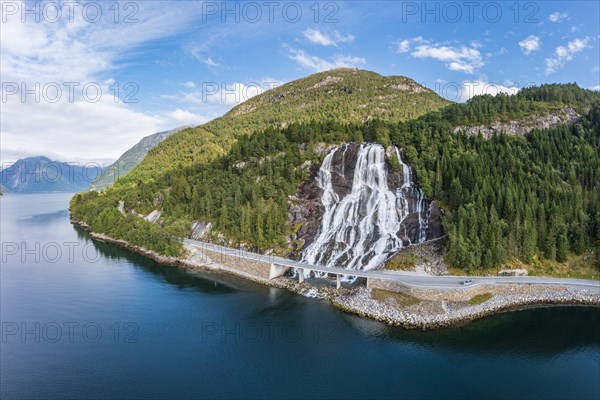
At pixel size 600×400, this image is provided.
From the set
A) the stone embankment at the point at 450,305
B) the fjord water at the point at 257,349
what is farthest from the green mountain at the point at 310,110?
the stone embankment at the point at 450,305

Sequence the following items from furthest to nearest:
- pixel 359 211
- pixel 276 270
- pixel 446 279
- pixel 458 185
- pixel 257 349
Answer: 1. pixel 359 211
2. pixel 458 185
3. pixel 276 270
4. pixel 446 279
5. pixel 257 349

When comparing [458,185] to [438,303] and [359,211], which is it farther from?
[438,303]

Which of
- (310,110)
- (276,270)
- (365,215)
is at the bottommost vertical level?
(276,270)

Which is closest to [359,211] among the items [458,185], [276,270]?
[458,185]

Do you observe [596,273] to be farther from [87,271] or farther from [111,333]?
[87,271]

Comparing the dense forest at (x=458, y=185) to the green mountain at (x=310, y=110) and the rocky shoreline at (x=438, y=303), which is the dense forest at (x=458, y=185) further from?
the green mountain at (x=310, y=110)

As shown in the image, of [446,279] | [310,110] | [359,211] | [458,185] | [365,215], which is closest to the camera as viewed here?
[446,279]

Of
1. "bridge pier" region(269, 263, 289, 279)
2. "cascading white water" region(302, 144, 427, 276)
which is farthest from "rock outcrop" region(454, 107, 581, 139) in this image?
"bridge pier" region(269, 263, 289, 279)

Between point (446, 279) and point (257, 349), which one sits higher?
point (446, 279)
